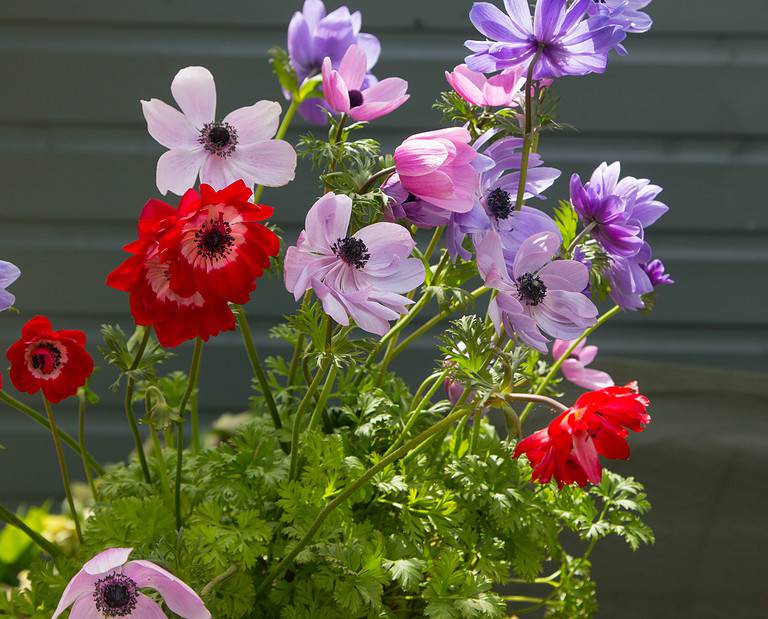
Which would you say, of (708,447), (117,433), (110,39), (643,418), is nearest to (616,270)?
(643,418)

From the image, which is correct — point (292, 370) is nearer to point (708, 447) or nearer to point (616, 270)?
point (616, 270)

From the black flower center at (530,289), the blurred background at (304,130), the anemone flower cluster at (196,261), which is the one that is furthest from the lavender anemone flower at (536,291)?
the blurred background at (304,130)

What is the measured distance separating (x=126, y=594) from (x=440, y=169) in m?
0.23

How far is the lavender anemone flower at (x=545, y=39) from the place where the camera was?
1.44 ft

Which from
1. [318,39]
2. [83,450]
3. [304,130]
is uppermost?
[304,130]

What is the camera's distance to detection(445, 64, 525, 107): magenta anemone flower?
0.47 metres

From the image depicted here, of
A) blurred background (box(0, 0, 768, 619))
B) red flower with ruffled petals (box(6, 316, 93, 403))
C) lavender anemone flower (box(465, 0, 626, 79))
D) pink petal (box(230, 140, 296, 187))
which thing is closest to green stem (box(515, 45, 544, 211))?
lavender anemone flower (box(465, 0, 626, 79))

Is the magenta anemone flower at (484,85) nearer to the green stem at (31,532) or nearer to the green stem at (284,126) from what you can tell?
the green stem at (284,126)

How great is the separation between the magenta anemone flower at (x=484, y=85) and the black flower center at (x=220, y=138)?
115 mm

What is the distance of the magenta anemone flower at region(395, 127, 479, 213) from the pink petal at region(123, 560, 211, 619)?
7.7 inches

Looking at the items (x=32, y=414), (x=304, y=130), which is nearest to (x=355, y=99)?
(x=32, y=414)

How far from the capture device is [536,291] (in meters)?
0.43

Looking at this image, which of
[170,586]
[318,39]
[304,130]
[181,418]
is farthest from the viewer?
[304,130]

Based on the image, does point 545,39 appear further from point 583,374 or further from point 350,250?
point 583,374
